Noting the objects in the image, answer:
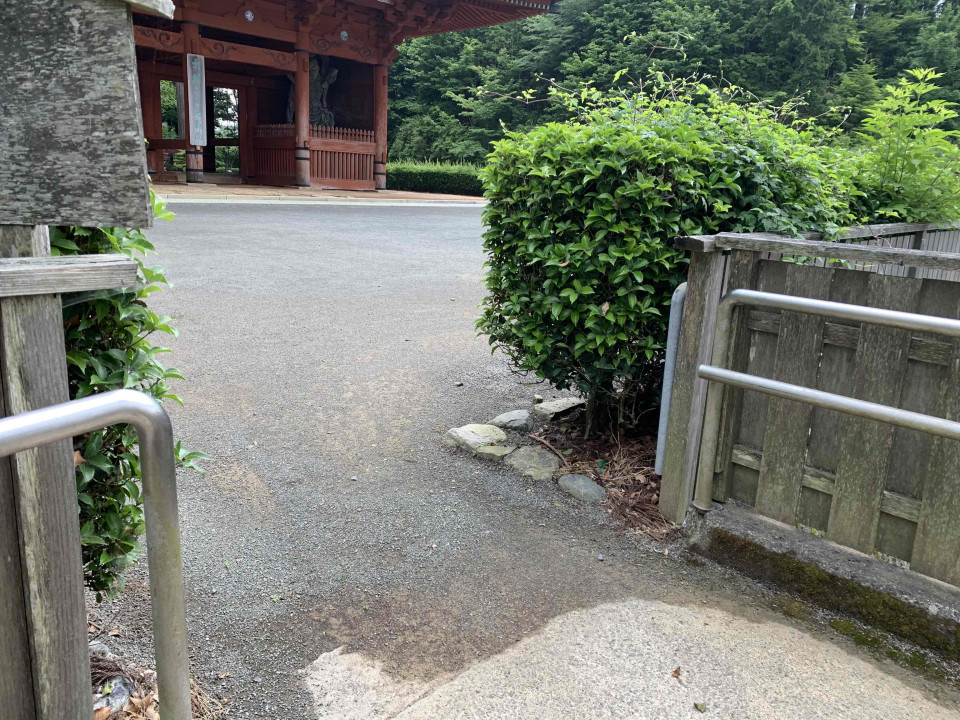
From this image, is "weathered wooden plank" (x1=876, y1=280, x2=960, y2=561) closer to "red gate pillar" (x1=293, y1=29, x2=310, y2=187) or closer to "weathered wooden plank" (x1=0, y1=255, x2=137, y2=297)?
"weathered wooden plank" (x1=0, y1=255, x2=137, y2=297)

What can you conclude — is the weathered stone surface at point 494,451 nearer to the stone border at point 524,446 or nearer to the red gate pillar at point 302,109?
the stone border at point 524,446

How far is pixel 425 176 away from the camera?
25.9 m

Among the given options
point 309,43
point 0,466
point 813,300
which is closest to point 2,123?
point 0,466

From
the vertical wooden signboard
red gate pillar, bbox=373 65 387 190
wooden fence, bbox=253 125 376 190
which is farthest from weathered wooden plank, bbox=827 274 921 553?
→ red gate pillar, bbox=373 65 387 190

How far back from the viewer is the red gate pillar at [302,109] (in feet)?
66.1

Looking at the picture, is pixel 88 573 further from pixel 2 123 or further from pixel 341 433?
pixel 341 433

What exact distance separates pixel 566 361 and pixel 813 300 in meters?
1.37

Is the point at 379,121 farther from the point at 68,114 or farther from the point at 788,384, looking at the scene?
the point at 68,114

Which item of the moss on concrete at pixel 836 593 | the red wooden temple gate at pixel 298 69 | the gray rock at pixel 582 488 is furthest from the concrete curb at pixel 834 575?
the red wooden temple gate at pixel 298 69

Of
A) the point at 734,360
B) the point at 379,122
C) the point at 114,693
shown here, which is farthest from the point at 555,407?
the point at 379,122

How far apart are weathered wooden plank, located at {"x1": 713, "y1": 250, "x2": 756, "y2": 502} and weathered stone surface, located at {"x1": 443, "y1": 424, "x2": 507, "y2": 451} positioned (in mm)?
1362

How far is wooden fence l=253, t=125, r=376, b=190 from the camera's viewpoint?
21.6m

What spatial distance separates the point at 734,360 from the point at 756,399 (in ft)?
0.59

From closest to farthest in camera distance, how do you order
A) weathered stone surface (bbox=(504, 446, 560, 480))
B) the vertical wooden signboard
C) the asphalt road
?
the asphalt road, weathered stone surface (bbox=(504, 446, 560, 480)), the vertical wooden signboard
